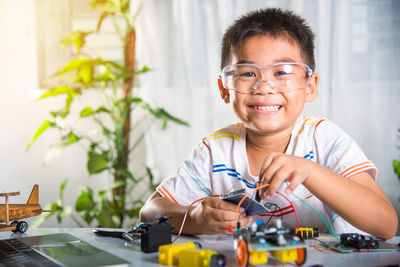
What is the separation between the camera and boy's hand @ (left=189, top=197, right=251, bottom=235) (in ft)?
3.16

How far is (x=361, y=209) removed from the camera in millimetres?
1041

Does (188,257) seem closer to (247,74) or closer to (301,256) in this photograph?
(301,256)

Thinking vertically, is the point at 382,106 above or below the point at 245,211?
above

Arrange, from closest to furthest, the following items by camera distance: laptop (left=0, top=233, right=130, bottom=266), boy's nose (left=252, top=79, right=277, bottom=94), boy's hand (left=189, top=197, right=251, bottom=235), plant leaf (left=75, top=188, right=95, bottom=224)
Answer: laptop (left=0, top=233, right=130, bottom=266), boy's hand (left=189, top=197, right=251, bottom=235), boy's nose (left=252, top=79, right=277, bottom=94), plant leaf (left=75, top=188, right=95, bottom=224)

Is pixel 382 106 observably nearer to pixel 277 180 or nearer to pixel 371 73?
pixel 371 73

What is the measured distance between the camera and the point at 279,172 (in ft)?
2.90

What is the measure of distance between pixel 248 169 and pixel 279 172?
0.44 metres

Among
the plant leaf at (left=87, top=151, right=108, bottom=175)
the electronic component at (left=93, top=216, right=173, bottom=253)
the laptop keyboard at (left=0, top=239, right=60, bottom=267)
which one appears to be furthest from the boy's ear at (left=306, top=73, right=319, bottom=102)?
the plant leaf at (left=87, top=151, right=108, bottom=175)

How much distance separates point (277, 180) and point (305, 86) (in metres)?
0.47

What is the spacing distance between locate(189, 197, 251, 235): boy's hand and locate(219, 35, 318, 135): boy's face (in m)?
0.33

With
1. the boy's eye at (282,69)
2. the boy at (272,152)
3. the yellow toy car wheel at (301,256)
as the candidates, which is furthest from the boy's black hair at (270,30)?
the yellow toy car wheel at (301,256)

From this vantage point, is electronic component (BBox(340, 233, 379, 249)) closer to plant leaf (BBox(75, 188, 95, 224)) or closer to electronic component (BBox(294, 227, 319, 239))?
electronic component (BBox(294, 227, 319, 239))

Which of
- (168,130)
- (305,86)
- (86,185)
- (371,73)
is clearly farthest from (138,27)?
(305,86)

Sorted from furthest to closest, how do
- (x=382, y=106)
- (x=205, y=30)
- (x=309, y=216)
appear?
(x=205, y=30) < (x=382, y=106) < (x=309, y=216)
